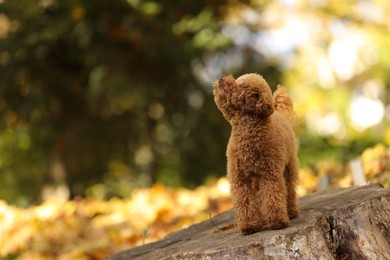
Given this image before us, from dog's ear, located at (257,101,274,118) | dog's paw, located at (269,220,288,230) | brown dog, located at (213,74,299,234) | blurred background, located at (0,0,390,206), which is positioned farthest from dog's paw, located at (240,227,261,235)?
blurred background, located at (0,0,390,206)

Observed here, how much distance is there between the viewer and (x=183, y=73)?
844 centimetres

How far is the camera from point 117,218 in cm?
662

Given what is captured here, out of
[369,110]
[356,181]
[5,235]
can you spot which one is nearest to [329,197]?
[356,181]

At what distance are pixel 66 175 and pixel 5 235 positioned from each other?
2783 mm

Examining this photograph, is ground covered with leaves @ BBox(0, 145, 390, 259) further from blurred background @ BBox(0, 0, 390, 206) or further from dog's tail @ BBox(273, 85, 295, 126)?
dog's tail @ BBox(273, 85, 295, 126)

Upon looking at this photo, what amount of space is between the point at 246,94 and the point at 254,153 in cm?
27

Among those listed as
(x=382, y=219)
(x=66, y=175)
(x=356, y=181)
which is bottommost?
(x=382, y=219)

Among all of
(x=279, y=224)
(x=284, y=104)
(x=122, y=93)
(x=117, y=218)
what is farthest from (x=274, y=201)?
(x=122, y=93)

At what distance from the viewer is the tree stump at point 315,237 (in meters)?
2.74

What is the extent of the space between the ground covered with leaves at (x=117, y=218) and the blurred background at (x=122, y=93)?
3.42 feet

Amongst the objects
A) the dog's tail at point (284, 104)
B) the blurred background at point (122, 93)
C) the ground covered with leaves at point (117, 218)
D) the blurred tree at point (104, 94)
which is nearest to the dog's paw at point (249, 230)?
the dog's tail at point (284, 104)

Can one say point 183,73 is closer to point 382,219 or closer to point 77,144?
point 77,144

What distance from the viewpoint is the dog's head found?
110 inches

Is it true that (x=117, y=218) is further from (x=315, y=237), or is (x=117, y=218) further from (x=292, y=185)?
(x=315, y=237)
